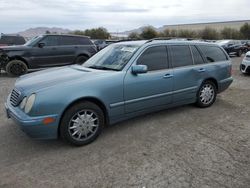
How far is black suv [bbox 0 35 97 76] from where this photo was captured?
1125cm

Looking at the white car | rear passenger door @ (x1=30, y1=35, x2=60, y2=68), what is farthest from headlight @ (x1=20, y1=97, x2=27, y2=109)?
the white car

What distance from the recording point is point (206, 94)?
20.1 ft

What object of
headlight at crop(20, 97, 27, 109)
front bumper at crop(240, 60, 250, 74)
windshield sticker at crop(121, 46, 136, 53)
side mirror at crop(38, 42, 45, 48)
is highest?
side mirror at crop(38, 42, 45, 48)

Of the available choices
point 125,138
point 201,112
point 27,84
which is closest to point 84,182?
point 125,138

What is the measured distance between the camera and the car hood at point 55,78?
412 centimetres

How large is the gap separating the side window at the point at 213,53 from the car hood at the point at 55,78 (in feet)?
8.76

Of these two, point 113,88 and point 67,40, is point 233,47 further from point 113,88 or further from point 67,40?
point 113,88

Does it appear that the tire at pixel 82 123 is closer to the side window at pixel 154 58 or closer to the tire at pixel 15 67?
the side window at pixel 154 58

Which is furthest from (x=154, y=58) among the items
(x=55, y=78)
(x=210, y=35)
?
(x=210, y=35)

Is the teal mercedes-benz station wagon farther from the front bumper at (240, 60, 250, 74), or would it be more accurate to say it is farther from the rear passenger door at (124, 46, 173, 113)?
the front bumper at (240, 60, 250, 74)

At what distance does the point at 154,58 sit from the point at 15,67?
Result: 7.88 metres

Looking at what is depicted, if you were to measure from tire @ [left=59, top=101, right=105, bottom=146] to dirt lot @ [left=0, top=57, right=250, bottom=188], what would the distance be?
0.14 meters

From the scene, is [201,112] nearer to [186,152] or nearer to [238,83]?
[186,152]

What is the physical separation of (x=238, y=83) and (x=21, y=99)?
743 cm
